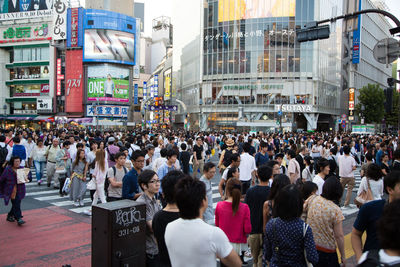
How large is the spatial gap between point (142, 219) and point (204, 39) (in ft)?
183

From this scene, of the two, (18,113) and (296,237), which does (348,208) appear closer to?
(296,237)

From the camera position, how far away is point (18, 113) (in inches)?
2692

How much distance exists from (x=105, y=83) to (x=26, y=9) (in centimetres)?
2304

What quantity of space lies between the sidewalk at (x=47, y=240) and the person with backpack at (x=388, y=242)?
5.06 metres

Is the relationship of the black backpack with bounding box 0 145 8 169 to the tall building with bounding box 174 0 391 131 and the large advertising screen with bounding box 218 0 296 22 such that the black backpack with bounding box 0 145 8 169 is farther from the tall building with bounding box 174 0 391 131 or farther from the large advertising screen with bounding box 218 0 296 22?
the large advertising screen with bounding box 218 0 296 22

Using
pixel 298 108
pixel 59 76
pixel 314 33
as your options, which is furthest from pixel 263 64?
pixel 314 33

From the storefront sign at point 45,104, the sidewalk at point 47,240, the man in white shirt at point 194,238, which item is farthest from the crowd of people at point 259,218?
the storefront sign at point 45,104

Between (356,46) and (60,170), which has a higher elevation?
(356,46)

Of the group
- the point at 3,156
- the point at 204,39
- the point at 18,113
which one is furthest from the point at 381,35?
the point at 3,156

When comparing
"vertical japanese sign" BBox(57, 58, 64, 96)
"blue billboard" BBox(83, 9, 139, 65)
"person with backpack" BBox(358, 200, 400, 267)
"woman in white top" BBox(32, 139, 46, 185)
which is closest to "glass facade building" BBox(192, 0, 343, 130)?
"blue billboard" BBox(83, 9, 139, 65)

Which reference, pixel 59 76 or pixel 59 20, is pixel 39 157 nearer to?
pixel 59 76

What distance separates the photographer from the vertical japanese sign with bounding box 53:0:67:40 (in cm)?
6291

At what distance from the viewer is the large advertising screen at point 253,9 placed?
5128 centimetres

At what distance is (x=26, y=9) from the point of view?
219 feet
